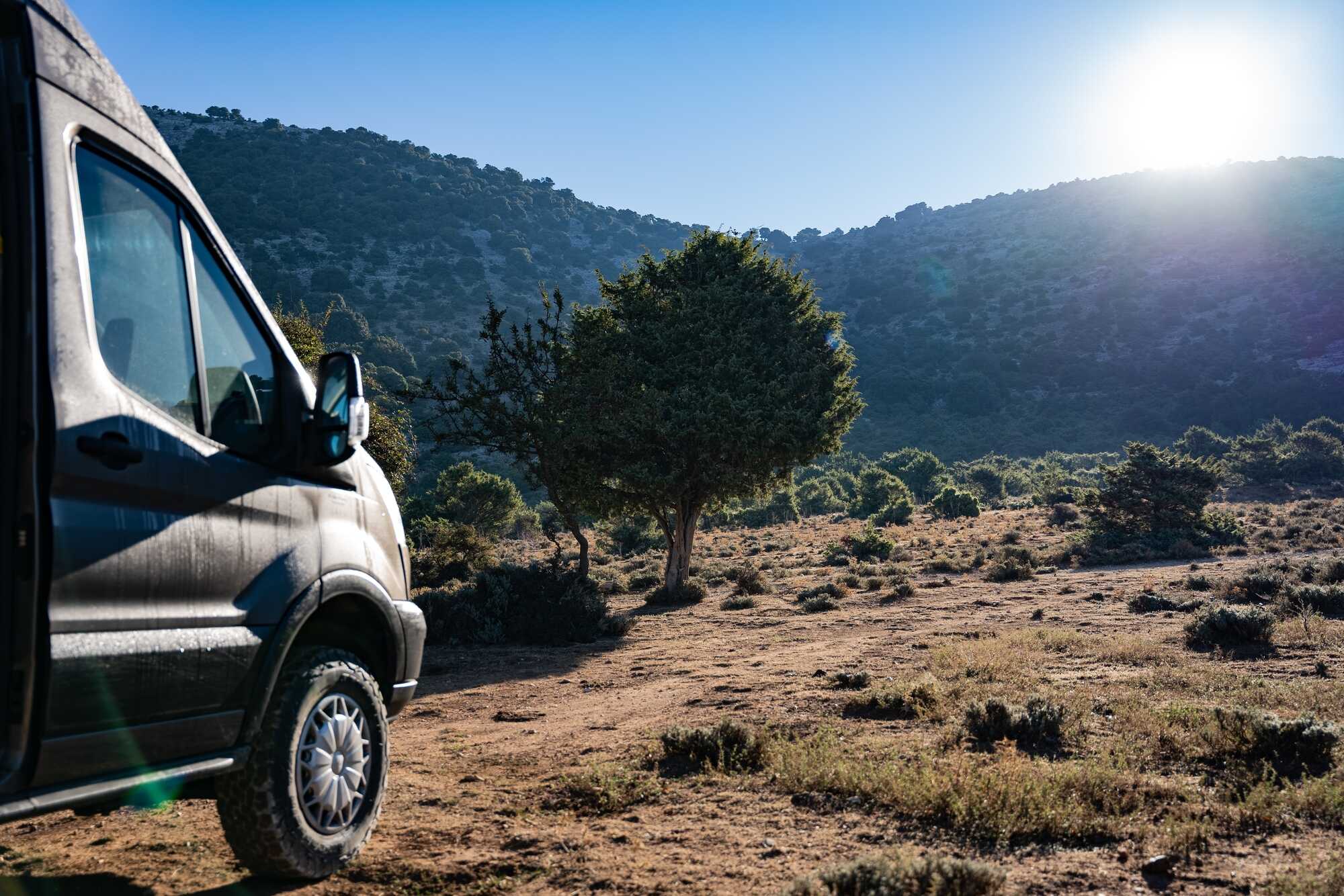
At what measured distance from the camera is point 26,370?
95.2 inches

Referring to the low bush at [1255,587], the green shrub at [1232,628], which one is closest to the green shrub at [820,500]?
the low bush at [1255,587]

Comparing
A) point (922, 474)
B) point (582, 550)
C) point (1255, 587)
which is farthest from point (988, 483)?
point (582, 550)

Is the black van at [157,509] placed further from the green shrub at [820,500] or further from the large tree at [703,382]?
the green shrub at [820,500]

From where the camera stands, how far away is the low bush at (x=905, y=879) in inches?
133

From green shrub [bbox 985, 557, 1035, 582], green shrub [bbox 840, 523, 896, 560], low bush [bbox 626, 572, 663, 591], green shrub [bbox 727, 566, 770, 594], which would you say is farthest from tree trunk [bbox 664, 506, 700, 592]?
green shrub [bbox 840, 523, 896, 560]

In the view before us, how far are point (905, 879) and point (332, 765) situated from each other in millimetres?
2573

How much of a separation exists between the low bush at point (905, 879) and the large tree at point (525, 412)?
14115mm

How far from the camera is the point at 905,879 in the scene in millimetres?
3439

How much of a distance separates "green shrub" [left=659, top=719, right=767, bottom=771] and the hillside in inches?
2325

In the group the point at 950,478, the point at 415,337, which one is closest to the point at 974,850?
the point at 950,478

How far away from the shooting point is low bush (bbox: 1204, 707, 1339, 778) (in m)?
5.16

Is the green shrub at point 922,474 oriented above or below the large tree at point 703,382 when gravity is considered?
below

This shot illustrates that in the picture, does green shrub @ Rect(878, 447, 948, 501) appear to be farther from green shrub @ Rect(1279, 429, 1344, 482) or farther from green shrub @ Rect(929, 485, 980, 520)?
green shrub @ Rect(1279, 429, 1344, 482)

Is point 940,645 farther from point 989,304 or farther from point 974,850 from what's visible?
point 989,304
